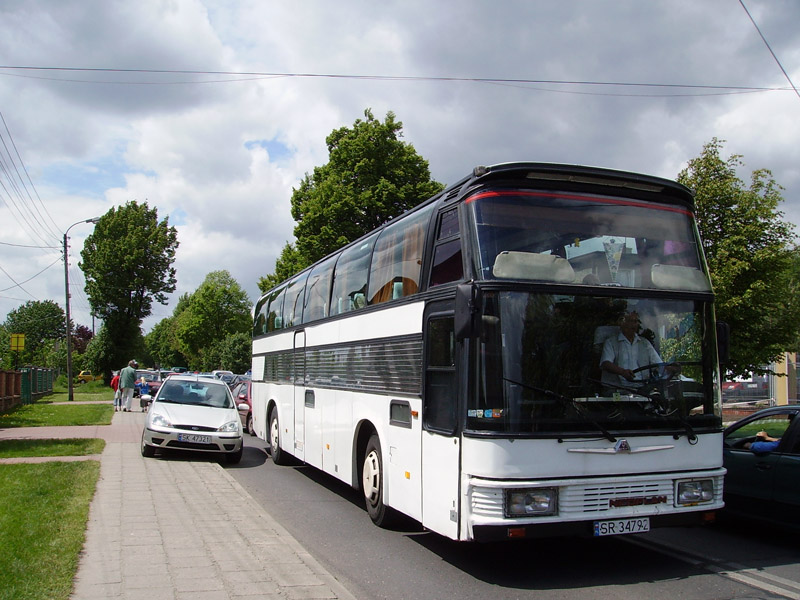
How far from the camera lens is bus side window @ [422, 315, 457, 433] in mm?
6523

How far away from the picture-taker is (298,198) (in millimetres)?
36031

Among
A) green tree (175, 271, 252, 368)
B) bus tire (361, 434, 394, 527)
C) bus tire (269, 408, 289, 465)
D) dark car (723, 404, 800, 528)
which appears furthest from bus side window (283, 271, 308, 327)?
green tree (175, 271, 252, 368)

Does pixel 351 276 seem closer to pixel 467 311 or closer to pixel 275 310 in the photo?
pixel 467 311

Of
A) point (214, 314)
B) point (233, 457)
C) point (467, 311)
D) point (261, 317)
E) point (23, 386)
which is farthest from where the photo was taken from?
point (214, 314)

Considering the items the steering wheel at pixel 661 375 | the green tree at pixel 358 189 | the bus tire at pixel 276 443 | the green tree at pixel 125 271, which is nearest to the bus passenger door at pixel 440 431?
the steering wheel at pixel 661 375

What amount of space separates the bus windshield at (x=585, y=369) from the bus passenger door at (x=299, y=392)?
664 cm

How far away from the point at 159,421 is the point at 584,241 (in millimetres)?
9352

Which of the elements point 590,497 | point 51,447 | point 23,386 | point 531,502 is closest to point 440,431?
point 531,502

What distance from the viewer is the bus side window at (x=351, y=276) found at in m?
9.75

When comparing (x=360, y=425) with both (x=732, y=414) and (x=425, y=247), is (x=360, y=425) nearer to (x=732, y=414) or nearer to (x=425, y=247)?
(x=425, y=247)

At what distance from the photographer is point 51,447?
→ 14719 millimetres

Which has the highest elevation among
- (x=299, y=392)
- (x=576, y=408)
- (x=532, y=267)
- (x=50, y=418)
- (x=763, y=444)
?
(x=532, y=267)

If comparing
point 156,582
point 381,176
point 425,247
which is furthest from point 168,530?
point 381,176

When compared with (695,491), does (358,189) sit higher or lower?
higher
